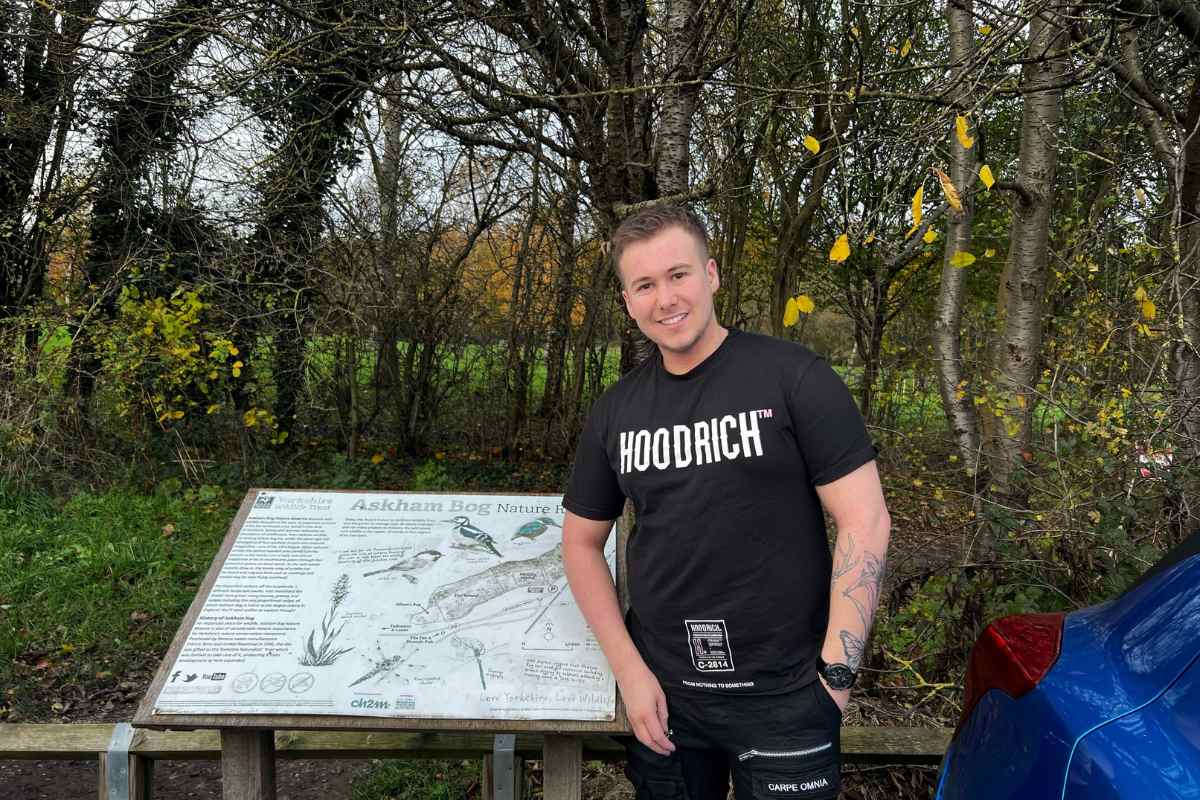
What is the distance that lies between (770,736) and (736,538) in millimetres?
476

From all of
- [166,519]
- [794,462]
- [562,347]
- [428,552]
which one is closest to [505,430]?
[562,347]

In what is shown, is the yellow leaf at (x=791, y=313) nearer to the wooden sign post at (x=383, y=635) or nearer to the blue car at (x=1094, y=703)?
the wooden sign post at (x=383, y=635)

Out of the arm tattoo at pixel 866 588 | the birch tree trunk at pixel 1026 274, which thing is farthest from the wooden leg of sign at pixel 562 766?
the birch tree trunk at pixel 1026 274

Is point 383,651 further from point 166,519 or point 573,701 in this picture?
point 166,519

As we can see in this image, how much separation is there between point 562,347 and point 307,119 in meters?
3.31

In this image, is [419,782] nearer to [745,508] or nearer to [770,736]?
[770,736]

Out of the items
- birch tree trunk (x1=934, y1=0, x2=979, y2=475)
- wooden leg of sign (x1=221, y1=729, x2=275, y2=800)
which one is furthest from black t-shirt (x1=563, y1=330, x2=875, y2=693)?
birch tree trunk (x1=934, y1=0, x2=979, y2=475)

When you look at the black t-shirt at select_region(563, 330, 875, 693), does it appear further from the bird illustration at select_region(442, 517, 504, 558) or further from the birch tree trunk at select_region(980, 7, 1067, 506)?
the birch tree trunk at select_region(980, 7, 1067, 506)

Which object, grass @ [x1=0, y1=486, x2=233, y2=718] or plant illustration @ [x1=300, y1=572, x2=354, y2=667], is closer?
plant illustration @ [x1=300, y1=572, x2=354, y2=667]

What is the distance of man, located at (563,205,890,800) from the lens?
72.1 inches

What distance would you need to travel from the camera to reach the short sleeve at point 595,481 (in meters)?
2.15

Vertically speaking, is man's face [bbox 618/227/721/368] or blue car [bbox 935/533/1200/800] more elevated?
man's face [bbox 618/227/721/368]

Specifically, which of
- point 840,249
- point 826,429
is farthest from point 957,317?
point 826,429

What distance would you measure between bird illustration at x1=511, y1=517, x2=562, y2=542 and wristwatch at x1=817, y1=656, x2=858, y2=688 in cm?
110
